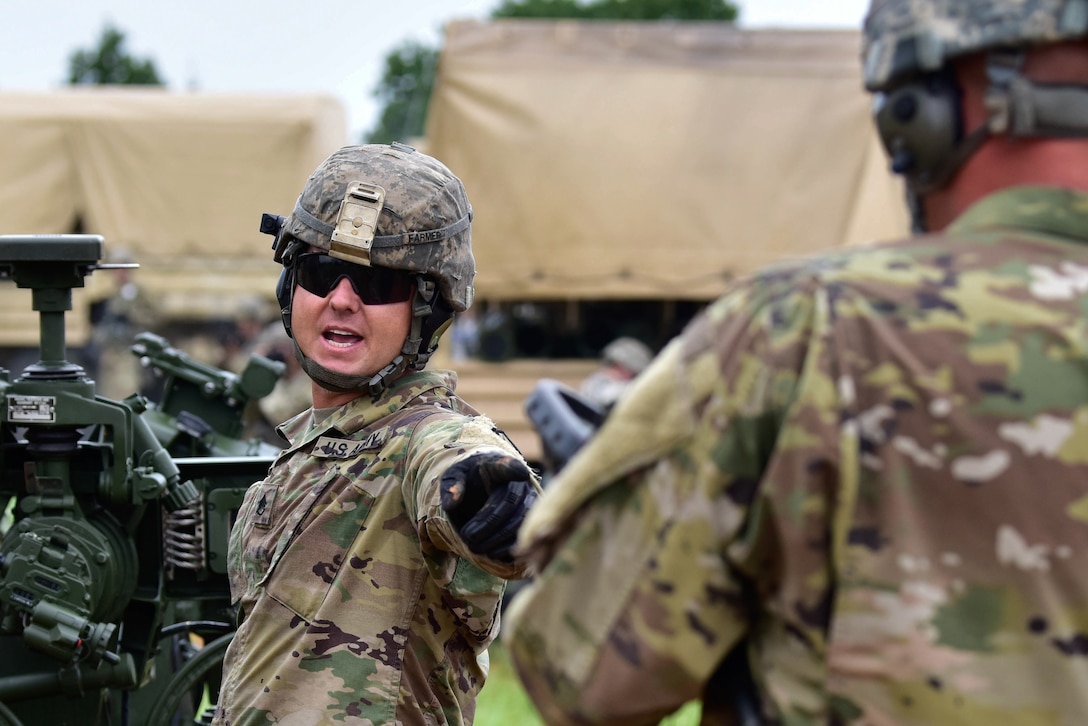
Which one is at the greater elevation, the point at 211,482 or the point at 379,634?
the point at 379,634

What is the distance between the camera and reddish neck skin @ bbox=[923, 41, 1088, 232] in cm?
160

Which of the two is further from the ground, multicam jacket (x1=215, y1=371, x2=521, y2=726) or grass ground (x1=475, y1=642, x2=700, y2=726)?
multicam jacket (x1=215, y1=371, x2=521, y2=726)

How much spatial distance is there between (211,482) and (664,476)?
2605mm

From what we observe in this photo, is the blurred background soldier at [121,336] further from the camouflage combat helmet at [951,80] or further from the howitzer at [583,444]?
the camouflage combat helmet at [951,80]

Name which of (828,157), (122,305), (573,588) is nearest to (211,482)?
(573,588)

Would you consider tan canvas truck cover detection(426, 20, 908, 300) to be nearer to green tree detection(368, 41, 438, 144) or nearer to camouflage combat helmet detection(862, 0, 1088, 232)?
camouflage combat helmet detection(862, 0, 1088, 232)

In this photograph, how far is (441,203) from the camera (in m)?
3.06

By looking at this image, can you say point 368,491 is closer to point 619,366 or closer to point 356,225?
point 356,225

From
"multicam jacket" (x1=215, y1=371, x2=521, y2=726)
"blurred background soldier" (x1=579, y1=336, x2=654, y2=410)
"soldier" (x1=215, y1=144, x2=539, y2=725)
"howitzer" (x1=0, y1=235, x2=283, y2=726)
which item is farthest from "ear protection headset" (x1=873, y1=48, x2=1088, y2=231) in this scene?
"blurred background soldier" (x1=579, y1=336, x2=654, y2=410)

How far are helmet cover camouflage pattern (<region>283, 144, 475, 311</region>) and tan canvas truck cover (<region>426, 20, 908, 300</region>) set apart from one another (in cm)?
559

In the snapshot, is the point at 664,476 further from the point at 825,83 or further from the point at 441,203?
the point at 825,83

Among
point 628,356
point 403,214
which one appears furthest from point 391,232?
point 628,356

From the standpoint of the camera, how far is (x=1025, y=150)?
5.32 ft

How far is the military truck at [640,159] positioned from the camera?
8742 millimetres
